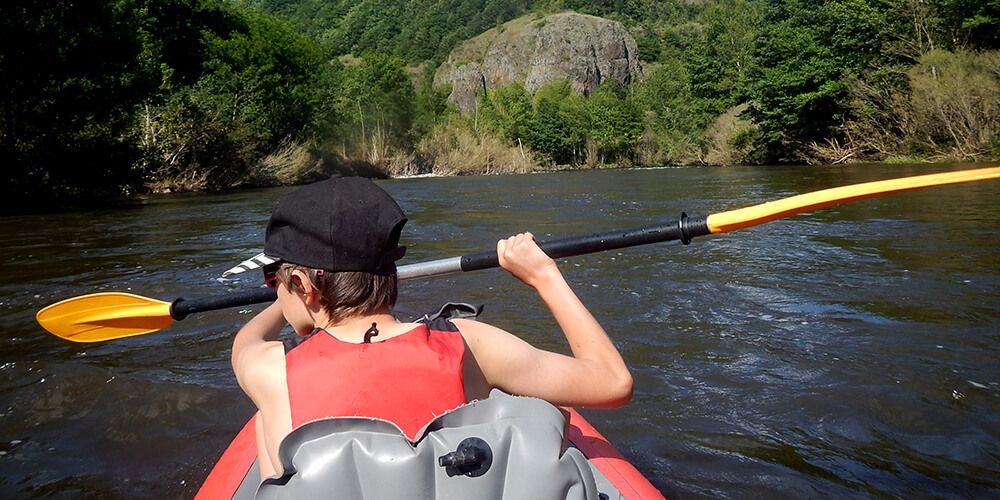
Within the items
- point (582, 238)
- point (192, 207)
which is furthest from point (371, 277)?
point (192, 207)

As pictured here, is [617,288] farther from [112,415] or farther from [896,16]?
[896,16]

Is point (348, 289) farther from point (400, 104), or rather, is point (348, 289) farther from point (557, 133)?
point (557, 133)

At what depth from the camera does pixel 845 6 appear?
2695 centimetres

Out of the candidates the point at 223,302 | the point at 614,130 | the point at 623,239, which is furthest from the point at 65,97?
the point at 614,130

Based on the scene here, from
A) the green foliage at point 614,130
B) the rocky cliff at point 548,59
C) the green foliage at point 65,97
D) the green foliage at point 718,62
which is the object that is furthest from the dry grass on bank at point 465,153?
the rocky cliff at point 548,59

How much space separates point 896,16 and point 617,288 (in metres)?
23.8

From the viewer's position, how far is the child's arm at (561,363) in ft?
5.04

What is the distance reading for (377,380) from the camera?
1360 millimetres

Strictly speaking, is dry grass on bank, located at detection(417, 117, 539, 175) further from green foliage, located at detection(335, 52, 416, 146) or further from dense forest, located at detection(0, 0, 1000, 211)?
green foliage, located at detection(335, 52, 416, 146)

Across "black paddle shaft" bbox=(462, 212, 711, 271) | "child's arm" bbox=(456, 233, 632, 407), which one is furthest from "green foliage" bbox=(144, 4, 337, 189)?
"child's arm" bbox=(456, 233, 632, 407)

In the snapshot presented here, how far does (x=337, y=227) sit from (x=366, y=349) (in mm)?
226

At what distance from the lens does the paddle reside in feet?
7.66

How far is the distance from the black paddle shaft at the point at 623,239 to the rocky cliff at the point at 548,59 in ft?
261

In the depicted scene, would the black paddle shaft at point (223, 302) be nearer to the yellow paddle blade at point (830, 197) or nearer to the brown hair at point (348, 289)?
the brown hair at point (348, 289)
